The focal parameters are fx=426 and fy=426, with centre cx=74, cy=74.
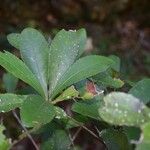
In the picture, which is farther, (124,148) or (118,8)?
(118,8)

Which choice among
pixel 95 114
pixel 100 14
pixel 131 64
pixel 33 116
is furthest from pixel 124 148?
pixel 100 14

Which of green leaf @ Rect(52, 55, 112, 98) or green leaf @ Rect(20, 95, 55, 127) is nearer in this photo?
green leaf @ Rect(20, 95, 55, 127)

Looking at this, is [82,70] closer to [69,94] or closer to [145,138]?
[69,94]

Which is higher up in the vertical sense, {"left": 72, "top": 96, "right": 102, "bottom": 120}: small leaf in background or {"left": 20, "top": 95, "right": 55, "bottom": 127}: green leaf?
{"left": 20, "top": 95, "right": 55, "bottom": 127}: green leaf

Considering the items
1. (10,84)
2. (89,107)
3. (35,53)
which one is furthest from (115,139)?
(10,84)

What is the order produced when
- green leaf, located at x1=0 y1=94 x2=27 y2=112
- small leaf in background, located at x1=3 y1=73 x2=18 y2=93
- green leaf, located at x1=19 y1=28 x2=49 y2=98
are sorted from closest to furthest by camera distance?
green leaf, located at x1=0 y1=94 x2=27 y2=112 < green leaf, located at x1=19 y1=28 x2=49 y2=98 < small leaf in background, located at x1=3 y1=73 x2=18 y2=93

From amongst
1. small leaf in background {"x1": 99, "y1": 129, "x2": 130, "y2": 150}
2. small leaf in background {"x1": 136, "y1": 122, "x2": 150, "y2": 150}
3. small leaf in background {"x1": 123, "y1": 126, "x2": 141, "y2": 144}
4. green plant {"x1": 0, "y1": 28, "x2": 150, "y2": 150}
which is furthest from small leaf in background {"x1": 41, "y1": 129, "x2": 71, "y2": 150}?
small leaf in background {"x1": 136, "y1": 122, "x2": 150, "y2": 150}

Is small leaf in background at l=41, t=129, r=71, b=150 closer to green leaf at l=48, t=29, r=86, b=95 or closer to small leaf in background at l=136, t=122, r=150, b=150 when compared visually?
green leaf at l=48, t=29, r=86, b=95

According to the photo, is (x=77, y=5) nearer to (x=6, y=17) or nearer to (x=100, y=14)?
(x=100, y=14)

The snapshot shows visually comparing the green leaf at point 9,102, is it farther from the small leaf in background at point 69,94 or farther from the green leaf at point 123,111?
the green leaf at point 123,111
